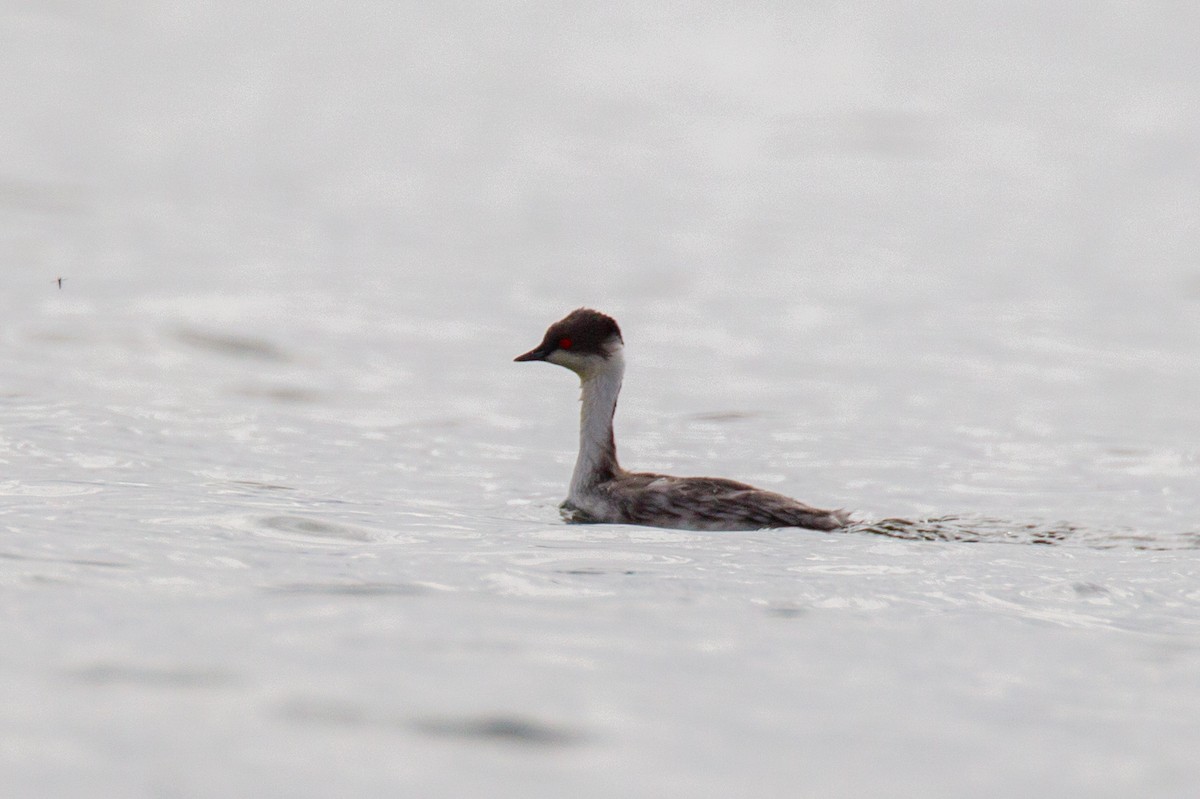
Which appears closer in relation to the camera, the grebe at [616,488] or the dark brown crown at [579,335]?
the grebe at [616,488]

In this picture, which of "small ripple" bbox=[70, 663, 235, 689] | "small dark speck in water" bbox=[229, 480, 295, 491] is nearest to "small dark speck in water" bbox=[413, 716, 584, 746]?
"small ripple" bbox=[70, 663, 235, 689]

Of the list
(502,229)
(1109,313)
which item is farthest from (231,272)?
(1109,313)

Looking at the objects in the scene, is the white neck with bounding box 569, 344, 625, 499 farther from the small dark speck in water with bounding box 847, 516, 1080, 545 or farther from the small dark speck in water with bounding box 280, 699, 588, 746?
the small dark speck in water with bounding box 280, 699, 588, 746

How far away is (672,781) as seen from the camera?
696 cm

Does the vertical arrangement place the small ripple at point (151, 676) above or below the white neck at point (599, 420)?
below

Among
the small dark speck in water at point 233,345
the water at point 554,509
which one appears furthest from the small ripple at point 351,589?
the small dark speck in water at point 233,345

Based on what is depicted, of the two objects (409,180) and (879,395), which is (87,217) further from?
(879,395)

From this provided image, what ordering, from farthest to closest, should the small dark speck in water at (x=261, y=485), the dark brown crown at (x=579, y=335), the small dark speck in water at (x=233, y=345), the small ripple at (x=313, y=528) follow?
the small dark speck in water at (x=233, y=345) → the dark brown crown at (x=579, y=335) → the small dark speck in water at (x=261, y=485) → the small ripple at (x=313, y=528)

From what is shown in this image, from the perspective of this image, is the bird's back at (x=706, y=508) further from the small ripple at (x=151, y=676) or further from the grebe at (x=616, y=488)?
the small ripple at (x=151, y=676)

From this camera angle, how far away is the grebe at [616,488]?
11.9m

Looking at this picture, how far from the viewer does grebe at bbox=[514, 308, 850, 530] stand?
39.2 ft

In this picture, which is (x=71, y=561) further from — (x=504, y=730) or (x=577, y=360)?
(x=577, y=360)

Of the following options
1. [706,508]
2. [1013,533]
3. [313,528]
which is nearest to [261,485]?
[313,528]

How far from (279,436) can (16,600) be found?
22.9 ft
